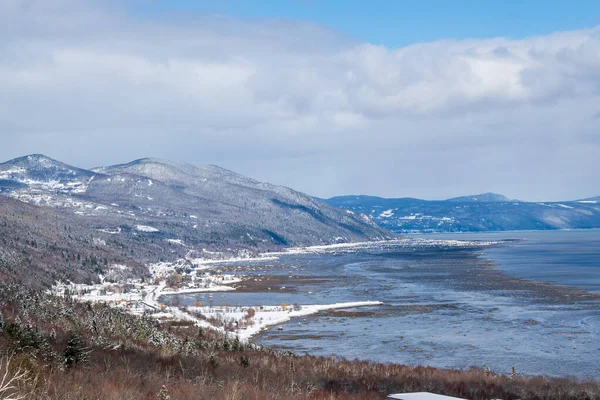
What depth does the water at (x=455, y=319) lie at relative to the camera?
65.1m

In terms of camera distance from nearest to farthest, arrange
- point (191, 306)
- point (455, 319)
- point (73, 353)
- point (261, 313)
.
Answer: point (73, 353) → point (455, 319) → point (261, 313) → point (191, 306)

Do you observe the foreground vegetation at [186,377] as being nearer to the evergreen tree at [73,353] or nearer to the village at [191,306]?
the evergreen tree at [73,353]

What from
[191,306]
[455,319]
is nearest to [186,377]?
[455,319]

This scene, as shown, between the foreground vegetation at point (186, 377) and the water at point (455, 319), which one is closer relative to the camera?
the foreground vegetation at point (186, 377)

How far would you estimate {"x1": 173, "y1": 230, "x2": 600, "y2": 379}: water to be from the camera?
6506 centimetres

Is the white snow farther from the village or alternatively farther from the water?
the water

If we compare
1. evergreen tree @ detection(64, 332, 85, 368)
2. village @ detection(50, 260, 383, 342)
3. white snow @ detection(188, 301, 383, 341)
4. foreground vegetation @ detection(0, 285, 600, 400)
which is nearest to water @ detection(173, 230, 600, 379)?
white snow @ detection(188, 301, 383, 341)

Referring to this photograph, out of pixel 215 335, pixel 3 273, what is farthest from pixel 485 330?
pixel 3 273

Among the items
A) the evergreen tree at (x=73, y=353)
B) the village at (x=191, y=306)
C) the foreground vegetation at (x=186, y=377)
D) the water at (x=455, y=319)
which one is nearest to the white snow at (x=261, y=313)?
the village at (x=191, y=306)

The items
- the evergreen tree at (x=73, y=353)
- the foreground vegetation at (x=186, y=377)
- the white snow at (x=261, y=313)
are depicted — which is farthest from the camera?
the white snow at (x=261, y=313)

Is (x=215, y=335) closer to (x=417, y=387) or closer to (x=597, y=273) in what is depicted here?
(x=417, y=387)

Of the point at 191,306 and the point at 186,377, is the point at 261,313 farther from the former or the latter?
the point at 186,377

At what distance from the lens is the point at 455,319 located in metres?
90.7

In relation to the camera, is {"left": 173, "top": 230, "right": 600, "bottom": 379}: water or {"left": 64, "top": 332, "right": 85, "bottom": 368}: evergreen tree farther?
{"left": 173, "top": 230, "right": 600, "bottom": 379}: water
